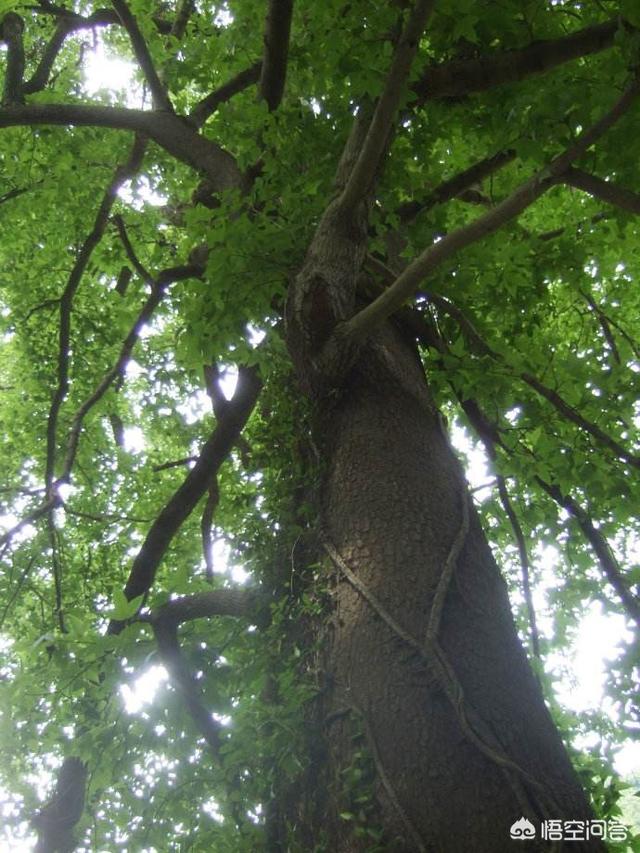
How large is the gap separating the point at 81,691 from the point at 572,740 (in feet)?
8.88

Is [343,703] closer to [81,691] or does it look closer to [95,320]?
[81,691]

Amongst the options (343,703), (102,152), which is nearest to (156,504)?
(102,152)

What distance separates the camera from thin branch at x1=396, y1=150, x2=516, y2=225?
307cm

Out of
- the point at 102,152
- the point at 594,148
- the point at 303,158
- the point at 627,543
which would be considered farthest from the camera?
the point at 627,543

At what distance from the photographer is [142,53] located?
416 cm

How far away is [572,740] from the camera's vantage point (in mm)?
3721

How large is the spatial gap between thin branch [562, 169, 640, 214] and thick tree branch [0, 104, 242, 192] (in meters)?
2.06

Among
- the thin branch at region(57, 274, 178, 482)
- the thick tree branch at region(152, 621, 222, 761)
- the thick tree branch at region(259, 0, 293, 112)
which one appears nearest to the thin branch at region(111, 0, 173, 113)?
the thick tree branch at region(259, 0, 293, 112)

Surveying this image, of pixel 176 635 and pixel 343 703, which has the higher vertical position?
pixel 176 635

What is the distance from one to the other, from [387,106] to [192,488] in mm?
2384

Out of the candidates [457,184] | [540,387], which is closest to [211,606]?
[540,387]

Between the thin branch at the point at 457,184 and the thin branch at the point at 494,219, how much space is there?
0.80 meters

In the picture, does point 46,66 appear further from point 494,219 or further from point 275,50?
point 494,219

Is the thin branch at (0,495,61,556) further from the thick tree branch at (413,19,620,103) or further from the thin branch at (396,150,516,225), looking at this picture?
the thick tree branch at (413,19,620,103)
